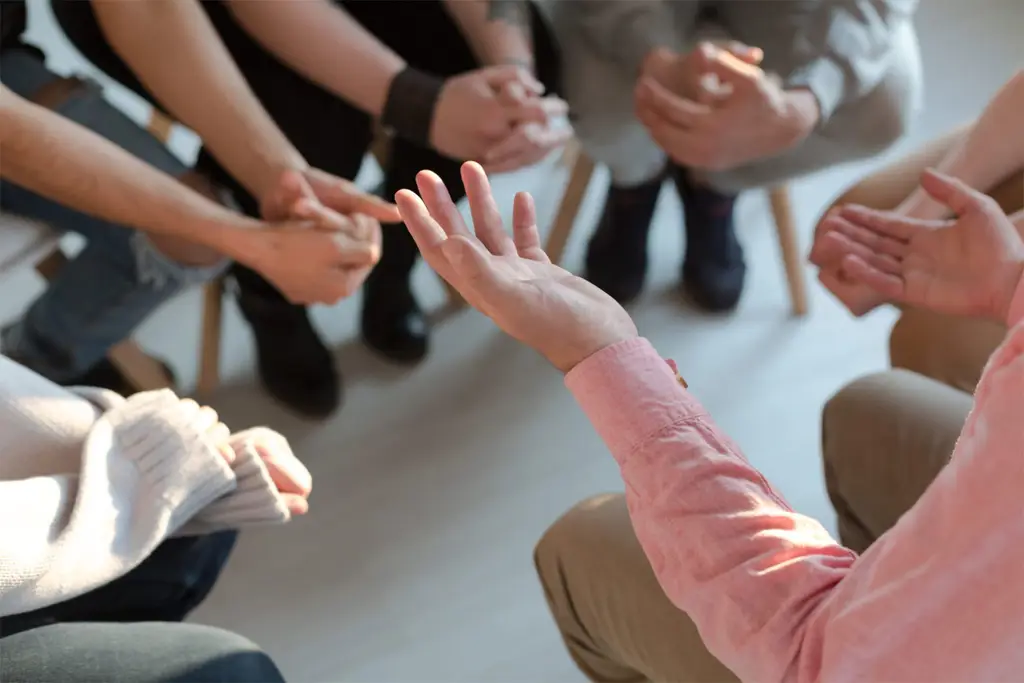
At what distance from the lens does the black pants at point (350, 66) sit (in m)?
Result: 0.86

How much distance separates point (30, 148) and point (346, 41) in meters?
0.31

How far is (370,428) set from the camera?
1.17m

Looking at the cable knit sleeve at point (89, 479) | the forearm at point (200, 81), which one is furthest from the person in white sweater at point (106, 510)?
the forearm at point (200, 81)

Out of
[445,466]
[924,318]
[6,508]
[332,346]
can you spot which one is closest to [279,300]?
[332,346]

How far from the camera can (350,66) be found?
0.87 metres

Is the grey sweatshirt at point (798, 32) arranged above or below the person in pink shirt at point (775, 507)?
above

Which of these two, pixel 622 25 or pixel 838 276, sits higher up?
pixel 622 25

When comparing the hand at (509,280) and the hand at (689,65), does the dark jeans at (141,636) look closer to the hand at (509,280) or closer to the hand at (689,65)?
the hand at (509,280)

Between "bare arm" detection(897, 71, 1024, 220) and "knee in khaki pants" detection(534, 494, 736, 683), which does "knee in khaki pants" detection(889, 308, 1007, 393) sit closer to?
Answer: "bare arm" detection(897, 71, 1024, 220)

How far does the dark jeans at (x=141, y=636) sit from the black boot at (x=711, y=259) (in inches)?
31.1

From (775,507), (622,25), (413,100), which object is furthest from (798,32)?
(775,507)

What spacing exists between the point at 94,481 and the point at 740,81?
72cm

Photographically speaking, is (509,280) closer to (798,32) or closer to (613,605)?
(613,605)

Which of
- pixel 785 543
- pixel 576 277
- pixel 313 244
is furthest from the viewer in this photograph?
pixel 313 244
